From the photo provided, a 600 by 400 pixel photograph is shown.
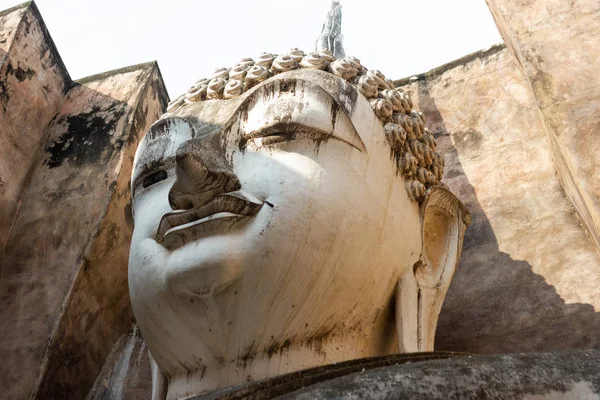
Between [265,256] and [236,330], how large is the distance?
259 millimetres

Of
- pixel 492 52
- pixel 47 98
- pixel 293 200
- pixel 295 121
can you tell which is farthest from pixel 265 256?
pixel 47 98

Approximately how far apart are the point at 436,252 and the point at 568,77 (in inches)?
32.7

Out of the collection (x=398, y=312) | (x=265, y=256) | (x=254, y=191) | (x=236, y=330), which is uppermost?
(x=254, y=191)

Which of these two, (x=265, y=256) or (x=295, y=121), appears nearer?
(x=265, y=256)

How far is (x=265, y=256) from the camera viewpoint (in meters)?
2.62

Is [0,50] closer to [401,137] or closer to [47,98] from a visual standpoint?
[47,98]

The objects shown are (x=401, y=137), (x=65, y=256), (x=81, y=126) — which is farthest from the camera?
(x=81, y=126)

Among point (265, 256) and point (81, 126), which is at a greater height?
point (81, 126)

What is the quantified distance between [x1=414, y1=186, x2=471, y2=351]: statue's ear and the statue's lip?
0.75 m

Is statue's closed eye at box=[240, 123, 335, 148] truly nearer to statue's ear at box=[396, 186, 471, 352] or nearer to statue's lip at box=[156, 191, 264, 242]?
statue's lip at box=[156, 191, 264, 242]

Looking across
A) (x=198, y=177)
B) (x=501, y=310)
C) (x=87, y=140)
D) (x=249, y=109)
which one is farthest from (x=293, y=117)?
(x=87, y=140)

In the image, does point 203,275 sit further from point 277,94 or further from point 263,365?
point 277,94

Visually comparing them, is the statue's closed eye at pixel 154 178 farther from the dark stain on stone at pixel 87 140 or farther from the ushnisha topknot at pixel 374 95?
the dark stain on stone at pixel 87 140

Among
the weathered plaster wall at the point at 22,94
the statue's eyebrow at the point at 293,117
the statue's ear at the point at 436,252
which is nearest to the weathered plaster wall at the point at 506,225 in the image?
the statue's ear at the point at 436,252
